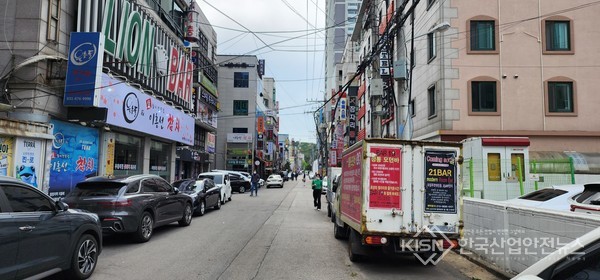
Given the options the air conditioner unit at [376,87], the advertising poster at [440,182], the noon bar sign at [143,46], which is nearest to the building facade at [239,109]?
the noon bar sign at [143,46]

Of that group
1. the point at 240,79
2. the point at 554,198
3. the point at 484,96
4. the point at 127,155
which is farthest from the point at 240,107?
the point at 554,198

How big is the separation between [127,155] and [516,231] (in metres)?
18.6

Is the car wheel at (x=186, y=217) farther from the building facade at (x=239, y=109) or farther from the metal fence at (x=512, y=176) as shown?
the building facade at (x=239, y=109)

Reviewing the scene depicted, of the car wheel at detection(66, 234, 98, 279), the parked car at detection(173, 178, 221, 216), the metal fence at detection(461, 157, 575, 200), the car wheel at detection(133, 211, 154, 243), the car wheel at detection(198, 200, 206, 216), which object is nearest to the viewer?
the car wheel at detection(66, 234, 98, 279)

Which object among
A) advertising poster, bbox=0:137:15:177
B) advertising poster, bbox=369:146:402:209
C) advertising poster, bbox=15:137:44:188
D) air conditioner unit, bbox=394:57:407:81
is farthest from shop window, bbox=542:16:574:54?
advertising poster, bbox=0:137:15:177

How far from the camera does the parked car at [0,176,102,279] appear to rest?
17.2ft

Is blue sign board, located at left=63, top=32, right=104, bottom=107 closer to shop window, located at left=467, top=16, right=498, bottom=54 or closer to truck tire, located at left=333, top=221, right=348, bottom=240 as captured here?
truck tire, located at left=333, top=221, right=348, bottom=240

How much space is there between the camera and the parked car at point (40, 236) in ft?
17.2

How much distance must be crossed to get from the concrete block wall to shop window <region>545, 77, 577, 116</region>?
14.1 meters

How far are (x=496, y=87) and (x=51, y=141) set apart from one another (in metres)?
19.1

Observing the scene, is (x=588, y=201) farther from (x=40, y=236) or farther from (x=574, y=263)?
(x=40, y=236)

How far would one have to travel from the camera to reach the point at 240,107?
64.0m

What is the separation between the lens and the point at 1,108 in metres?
12.8

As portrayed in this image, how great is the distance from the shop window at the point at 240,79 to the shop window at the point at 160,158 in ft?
124
